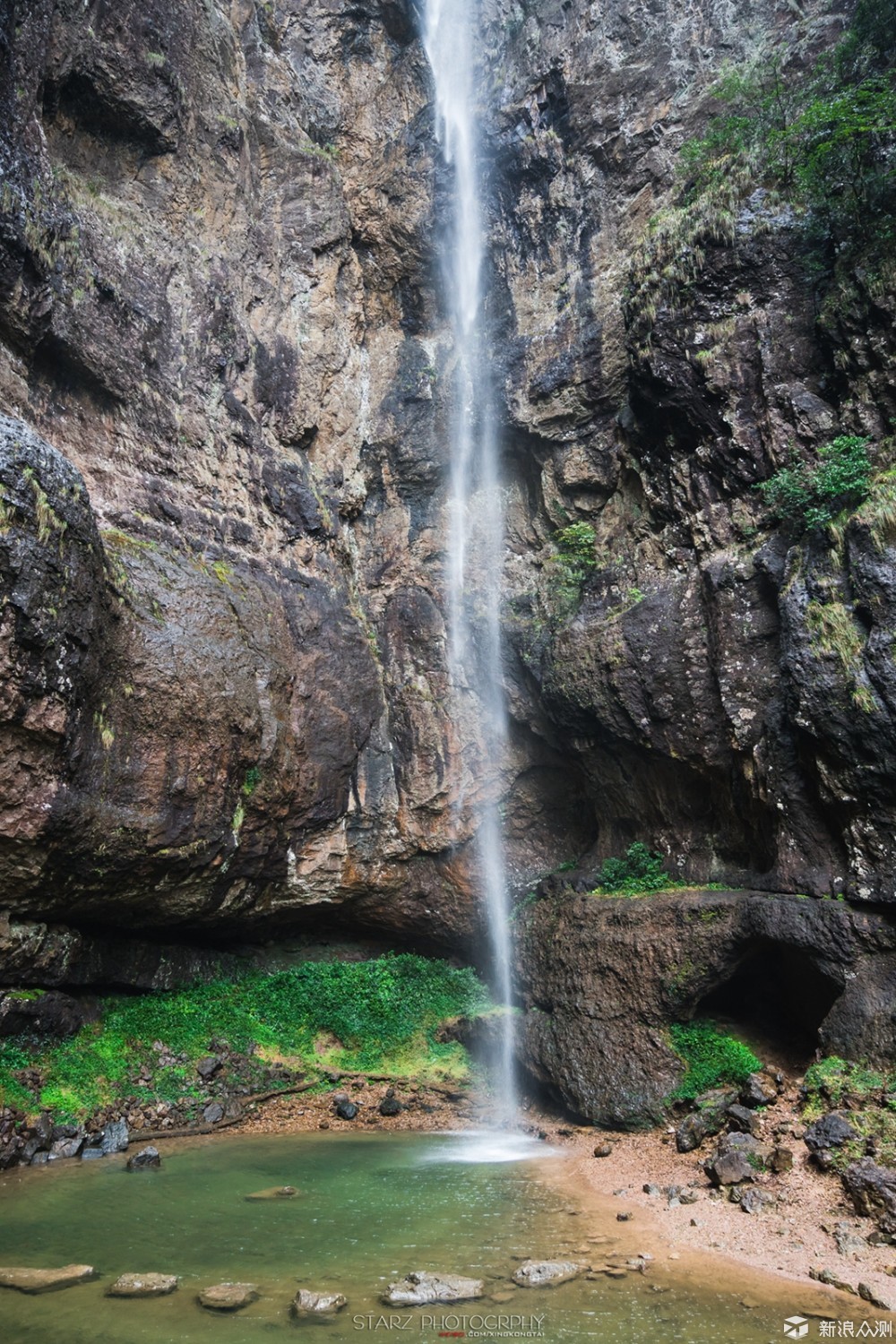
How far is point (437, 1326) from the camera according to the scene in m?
5.35

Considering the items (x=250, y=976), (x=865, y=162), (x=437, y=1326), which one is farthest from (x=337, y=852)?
(x=865, y=162)

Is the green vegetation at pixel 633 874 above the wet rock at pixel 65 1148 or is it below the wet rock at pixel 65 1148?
above

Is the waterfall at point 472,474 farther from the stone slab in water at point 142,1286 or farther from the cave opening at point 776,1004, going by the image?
the stone slab in water at point 142,1286

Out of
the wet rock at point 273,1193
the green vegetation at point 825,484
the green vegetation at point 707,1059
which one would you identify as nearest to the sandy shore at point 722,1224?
A: the green vegetation at point 707,1059

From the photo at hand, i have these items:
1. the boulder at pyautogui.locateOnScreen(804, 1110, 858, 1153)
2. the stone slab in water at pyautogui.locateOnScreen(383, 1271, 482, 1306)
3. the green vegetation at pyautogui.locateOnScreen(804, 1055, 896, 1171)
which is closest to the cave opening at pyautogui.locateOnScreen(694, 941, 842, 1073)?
the green vegetation at pyautogui.locateOnScreen(804, 1055, 896, 1171)

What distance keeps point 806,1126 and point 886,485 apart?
8.04m

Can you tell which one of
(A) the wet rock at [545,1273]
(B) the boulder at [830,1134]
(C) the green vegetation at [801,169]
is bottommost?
(A) the wet rock at [545,1273]

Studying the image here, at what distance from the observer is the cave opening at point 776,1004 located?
1069 cm

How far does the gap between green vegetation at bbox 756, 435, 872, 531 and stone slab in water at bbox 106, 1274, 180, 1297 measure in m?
11.3

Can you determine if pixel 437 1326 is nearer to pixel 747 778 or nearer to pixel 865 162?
pixel 747 778

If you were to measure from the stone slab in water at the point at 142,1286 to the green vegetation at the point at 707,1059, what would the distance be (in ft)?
23.3

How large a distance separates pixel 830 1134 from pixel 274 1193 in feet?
19.3

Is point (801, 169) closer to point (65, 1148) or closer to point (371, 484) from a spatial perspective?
point (371, 484)

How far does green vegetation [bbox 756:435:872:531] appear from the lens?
37.0 feet
